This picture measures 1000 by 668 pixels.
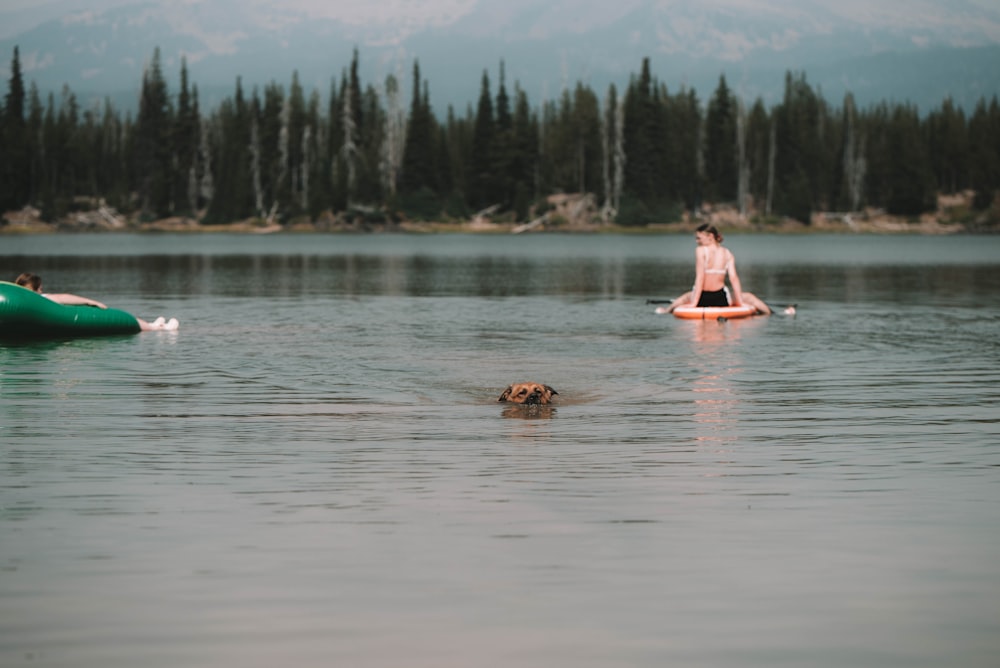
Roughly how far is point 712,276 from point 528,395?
40.0 feet

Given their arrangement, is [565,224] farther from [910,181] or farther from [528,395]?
[528,395]

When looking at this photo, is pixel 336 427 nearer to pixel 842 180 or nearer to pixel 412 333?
pixel 412 333

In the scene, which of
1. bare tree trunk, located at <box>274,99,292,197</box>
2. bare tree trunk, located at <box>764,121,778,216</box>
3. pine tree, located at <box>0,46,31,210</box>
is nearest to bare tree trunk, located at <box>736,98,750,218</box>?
bare tree trunk, located at <box>764,121,778,216</box>

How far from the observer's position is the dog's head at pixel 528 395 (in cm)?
1546

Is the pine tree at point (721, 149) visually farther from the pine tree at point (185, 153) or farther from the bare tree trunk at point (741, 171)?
the pine tree at point (185, 153)

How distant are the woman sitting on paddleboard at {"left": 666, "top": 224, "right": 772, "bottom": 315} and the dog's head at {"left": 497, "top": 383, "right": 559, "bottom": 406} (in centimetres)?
1013

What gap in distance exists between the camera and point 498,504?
9875 mm

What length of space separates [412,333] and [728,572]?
58.9ft

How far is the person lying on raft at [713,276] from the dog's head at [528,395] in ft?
33.0

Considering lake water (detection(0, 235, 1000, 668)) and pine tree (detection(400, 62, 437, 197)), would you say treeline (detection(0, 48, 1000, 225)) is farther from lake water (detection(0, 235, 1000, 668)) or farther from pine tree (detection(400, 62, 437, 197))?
lake water (detection(0, 235, 1000, 668))

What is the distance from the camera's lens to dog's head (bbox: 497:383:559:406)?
15.5 meters

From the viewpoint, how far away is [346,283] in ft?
147

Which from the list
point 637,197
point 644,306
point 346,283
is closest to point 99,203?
point 637,197

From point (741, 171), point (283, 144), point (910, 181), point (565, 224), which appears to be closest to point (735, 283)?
point (565, 224)
